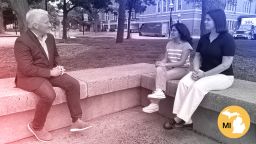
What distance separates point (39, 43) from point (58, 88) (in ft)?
2.03

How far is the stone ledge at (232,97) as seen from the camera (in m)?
2.96

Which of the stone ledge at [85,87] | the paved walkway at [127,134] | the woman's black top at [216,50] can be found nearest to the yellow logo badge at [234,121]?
the paved walkway at [127,134]

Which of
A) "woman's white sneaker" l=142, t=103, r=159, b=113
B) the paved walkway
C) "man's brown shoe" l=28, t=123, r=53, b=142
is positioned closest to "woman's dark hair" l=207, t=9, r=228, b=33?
"woman's white sneaker" l=142, t=103, r=159, b=113

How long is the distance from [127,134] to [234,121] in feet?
4.49

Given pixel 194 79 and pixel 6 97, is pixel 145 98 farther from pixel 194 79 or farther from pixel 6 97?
pixel 6 97

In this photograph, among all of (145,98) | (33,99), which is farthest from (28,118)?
(145,98)

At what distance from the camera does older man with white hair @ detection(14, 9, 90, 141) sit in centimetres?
315

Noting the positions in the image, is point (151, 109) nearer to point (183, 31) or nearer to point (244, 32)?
point (183, 31)

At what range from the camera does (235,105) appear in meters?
3.07

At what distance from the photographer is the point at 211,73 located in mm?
3457

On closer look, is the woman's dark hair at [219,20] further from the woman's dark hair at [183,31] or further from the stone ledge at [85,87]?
the stone ledge at [85,87]

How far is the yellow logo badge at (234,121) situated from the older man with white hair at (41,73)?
1.74m

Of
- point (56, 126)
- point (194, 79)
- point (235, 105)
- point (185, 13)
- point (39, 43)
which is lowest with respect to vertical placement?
point (56, 126)

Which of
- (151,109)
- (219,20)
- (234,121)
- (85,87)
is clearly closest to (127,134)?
(151,109)
